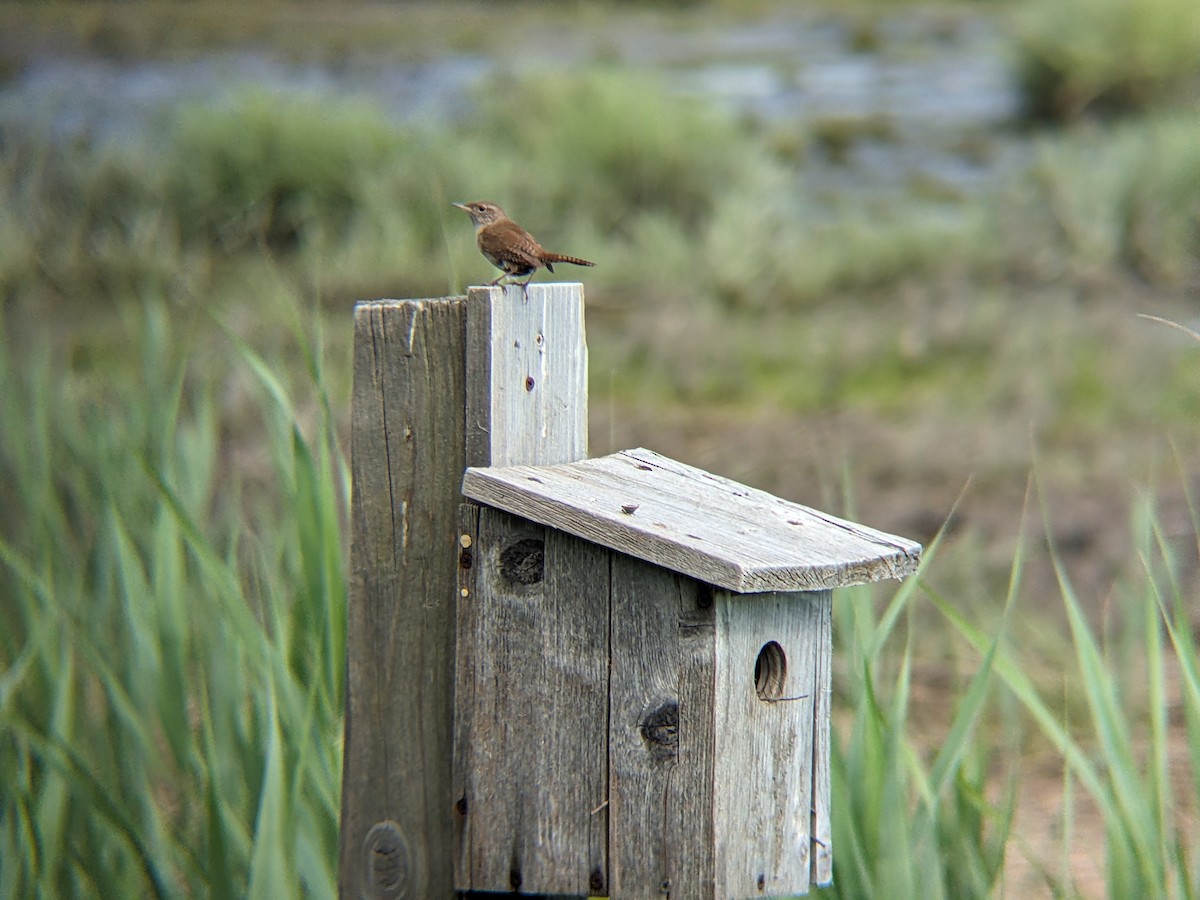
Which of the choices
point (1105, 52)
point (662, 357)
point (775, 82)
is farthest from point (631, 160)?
point (1105, 52)

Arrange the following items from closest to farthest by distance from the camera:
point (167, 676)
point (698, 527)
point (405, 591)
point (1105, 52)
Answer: point (698, 527), point (405, 591), point (167, 676), point (1105, 52)

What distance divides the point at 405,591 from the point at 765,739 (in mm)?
410

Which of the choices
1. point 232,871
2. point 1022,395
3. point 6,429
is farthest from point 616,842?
point 1022,395

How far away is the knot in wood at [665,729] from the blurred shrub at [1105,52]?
1058cm

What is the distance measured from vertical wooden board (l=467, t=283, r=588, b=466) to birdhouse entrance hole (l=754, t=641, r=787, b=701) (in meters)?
0.30

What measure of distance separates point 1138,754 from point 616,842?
2.52m

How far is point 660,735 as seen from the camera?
4.42 ft

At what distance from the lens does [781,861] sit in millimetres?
1407

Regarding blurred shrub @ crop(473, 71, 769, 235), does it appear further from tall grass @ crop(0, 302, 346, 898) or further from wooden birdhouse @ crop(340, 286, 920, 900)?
wooden birdhouse @ crop(340, 286, 920, 900)

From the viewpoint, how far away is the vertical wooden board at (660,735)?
4.38 feet

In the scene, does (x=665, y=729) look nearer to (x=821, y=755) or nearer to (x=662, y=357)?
(x=821, y=755)

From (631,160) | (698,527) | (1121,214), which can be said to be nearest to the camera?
(698,527)

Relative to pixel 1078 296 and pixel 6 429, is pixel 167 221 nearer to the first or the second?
pixel 1078 296

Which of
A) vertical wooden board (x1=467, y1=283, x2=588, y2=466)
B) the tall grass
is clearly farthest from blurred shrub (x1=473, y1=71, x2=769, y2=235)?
vertical wooden board (x1=467, y1=283, x2=588, y2=466)
